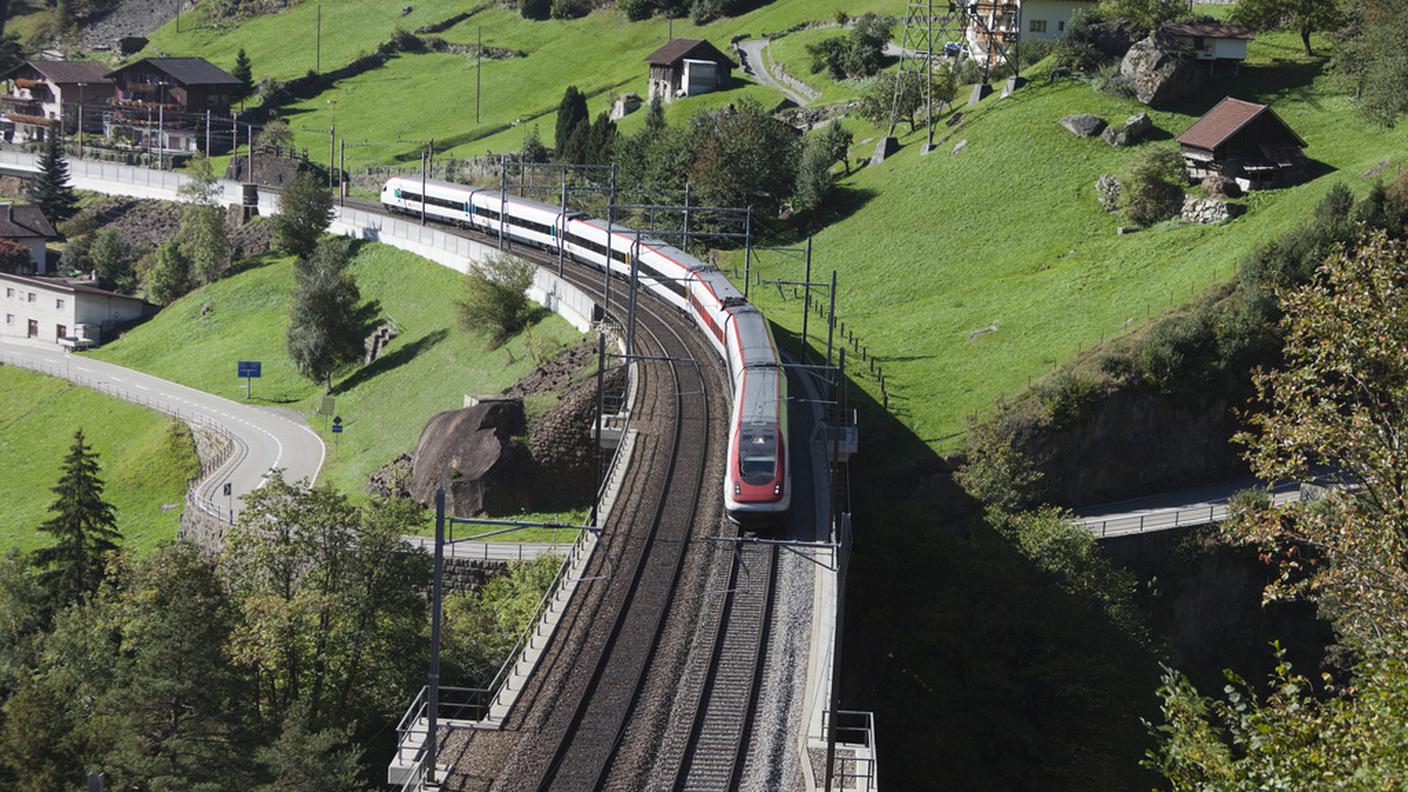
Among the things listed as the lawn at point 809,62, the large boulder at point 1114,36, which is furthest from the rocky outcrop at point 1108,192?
the lawn at point 809,62

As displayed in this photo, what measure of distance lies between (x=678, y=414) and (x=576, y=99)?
67919 mm

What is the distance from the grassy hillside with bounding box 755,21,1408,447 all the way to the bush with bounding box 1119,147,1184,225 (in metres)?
1.21

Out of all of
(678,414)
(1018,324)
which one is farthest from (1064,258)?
(678,414)

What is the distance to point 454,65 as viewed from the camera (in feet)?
535

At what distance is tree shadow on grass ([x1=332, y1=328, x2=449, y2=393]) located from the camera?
81875mm

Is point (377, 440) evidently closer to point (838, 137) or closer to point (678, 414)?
point (678, 414)

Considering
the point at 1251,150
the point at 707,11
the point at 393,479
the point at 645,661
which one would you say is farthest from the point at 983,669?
the point at 707,11

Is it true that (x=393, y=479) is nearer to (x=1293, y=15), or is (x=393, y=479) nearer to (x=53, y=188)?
(x=1293, y=15)

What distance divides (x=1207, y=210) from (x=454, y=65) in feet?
347

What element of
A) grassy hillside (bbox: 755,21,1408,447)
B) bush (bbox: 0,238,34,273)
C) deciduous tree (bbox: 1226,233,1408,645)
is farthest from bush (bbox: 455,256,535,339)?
deciduous tree (bbox: 1226,233,1408,645)

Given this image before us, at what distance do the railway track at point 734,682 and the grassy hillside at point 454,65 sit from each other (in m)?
80.4

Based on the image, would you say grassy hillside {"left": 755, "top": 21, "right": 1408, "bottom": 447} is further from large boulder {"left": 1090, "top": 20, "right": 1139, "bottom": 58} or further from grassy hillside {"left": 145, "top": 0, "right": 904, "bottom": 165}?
grassy hillside {"left": 145, "top": 0, "right": 904, "bottom": 165}

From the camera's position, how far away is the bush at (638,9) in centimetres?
15688

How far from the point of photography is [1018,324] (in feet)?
223
